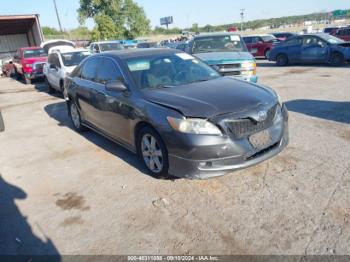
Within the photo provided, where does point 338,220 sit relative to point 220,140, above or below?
below

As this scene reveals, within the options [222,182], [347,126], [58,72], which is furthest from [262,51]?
[222,182]

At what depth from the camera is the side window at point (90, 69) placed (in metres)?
5.61

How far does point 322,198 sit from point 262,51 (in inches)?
722

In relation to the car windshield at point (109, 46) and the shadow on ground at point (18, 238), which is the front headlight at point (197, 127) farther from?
the car windshield at point (109, 46)

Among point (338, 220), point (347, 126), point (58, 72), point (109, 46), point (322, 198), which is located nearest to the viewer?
point (338, 220)

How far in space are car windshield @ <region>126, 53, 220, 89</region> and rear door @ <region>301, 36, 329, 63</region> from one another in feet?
37.3

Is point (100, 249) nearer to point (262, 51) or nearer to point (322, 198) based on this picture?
point (322, 198)

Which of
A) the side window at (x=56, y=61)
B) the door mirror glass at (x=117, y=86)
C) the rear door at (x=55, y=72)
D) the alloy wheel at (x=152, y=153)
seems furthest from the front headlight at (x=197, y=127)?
the side window at (x=56, y=61)

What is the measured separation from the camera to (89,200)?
3.94 m

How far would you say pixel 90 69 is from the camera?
579cm

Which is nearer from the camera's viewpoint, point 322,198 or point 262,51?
point 322,198

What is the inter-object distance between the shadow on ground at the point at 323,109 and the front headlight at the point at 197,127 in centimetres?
373

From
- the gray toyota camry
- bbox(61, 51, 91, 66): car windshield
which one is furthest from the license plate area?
bbox(61, 51, 91, 66): car windshield

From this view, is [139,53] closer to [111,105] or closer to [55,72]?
[111,105]
